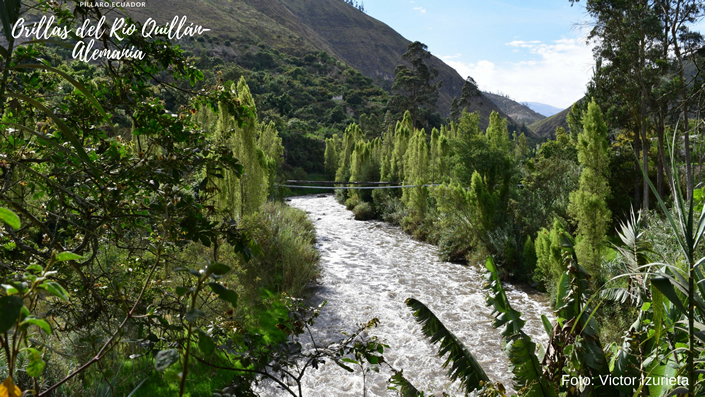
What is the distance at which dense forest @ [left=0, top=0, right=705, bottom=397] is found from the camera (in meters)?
1.20

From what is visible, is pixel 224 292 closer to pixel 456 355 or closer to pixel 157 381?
pixel 456 355

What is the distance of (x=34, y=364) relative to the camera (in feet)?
2.06

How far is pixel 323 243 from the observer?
1200cm

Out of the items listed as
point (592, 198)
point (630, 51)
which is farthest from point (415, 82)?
point (592, 198)

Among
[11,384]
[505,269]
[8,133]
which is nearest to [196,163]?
[8,133]

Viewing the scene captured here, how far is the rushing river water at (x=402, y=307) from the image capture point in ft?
15.3

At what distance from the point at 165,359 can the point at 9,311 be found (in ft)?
1.05

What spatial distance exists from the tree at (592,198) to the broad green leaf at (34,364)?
22.3ft

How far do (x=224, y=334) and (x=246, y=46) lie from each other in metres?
66.9

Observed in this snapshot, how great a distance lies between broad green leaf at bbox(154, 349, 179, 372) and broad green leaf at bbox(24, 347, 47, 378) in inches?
6.8

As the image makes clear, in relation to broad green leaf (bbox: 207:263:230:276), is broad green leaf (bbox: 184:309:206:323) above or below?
below

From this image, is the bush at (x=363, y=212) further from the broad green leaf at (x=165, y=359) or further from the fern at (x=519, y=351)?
the broad green leaf at (x=165, y=359)

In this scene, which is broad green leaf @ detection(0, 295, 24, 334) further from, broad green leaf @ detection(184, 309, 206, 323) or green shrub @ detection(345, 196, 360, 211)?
green shrub @ detection(345, 196, 360, 211)

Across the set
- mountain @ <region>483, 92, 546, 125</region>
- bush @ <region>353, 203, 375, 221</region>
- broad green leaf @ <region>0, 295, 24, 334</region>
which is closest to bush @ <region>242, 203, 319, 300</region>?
broad green leaf @ <region>0, 295, 24, 334</region>
